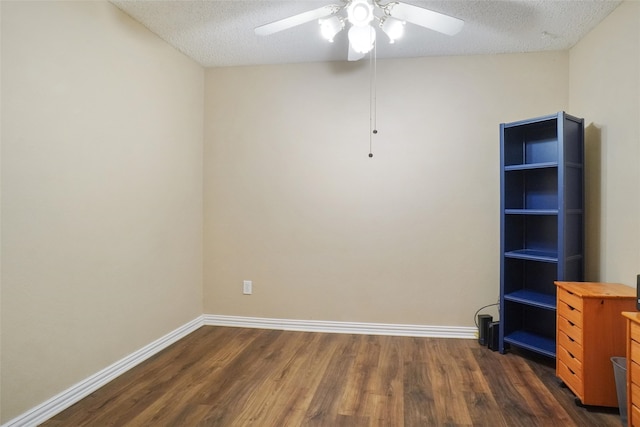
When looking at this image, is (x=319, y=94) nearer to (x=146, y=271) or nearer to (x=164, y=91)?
(x=164, y=91)

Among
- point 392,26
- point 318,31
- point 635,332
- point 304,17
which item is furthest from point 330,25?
point 635,332

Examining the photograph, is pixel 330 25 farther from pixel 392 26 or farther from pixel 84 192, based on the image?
pixel 84 192

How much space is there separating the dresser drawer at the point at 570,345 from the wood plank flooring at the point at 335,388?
0.25 m

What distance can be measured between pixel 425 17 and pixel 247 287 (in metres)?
2.55

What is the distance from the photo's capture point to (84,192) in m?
1.98

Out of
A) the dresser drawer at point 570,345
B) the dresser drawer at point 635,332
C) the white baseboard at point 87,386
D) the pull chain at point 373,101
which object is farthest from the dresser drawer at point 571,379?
the white baseboard at point 87,386

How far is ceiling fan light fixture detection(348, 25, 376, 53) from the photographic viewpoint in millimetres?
1855

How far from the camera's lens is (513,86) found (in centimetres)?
282

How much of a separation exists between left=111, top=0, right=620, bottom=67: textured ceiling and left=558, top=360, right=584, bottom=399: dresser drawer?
2251 mm

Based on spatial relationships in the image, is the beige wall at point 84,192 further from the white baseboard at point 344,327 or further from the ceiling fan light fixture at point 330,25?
the ceiling fan light fixture at point 330,25

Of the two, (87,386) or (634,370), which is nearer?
(634,370)

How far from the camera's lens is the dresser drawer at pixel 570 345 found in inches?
75.0

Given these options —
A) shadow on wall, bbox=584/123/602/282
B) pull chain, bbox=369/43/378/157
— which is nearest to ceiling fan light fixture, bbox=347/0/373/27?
pull chain, bbox=369/43/378/157

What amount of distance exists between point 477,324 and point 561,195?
125 cm
